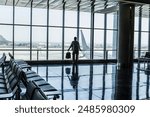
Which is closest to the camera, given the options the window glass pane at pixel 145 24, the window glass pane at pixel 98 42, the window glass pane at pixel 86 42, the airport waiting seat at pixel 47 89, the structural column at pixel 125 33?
the airport waiting seat at pixel 47 89

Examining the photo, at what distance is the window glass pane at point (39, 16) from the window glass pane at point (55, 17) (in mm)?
388

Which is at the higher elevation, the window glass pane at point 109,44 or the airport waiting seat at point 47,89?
the window glass pane at point 109,44

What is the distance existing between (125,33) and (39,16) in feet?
18.9

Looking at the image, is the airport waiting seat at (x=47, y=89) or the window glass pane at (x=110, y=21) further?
the window glass pane at (x=110, y=21)

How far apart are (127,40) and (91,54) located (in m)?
4.31

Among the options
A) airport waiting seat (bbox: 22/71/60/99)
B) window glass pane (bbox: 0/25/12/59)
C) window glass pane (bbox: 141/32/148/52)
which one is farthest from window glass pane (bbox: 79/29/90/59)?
airport waiting seat (bbox: 22/71/60/99)

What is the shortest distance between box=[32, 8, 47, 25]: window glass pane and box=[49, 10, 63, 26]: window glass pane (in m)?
0.39

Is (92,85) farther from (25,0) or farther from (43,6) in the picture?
(43,6)

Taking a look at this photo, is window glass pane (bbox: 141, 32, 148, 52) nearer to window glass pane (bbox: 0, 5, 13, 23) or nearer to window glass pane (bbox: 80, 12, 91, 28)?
window glass pane (bbox: 80, 12, 91, 28)

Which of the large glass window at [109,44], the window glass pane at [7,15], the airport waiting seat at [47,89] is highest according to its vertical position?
the window glass pane at [7,15]

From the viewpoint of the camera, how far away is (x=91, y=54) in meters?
16.4

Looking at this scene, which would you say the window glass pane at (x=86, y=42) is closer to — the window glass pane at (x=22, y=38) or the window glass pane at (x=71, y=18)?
the window glass pane at (x=71, y=18)

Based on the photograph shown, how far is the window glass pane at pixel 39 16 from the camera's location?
15.0 metres

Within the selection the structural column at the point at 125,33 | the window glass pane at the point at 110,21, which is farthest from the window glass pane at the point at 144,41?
the structural column at the point at 125,33
